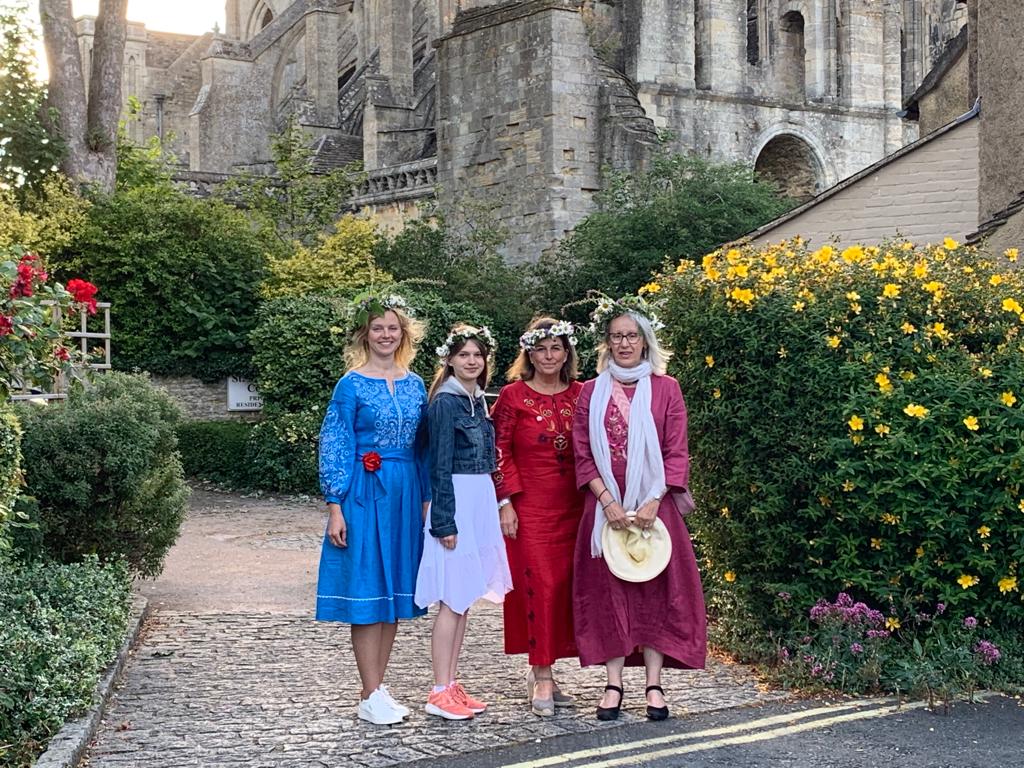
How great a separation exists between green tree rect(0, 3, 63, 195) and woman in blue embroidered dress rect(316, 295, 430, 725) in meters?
17.4

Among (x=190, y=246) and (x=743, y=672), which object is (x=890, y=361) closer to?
(x=743, y=672)

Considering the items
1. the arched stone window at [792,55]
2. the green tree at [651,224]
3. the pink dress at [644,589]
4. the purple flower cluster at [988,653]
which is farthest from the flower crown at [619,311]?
the arched stone window at [792,55]

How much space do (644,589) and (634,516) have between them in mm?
419

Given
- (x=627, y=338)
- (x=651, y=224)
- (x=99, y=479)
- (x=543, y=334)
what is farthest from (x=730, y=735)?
(x=651, y=224)

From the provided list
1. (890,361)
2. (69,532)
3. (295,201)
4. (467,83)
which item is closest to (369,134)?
(295,201)

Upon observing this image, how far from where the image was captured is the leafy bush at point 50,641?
6.08m

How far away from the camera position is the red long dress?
697 cm

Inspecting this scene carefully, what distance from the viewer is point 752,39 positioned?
113ft

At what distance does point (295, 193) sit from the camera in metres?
27.8

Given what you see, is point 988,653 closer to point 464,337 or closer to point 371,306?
point 464,337

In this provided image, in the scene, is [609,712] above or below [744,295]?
below

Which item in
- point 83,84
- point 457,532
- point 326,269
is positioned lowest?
point 457,532

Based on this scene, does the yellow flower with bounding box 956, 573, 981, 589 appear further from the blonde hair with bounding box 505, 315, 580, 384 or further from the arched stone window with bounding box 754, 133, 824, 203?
the arched stone window with bounding box 754, 133, 824, 203

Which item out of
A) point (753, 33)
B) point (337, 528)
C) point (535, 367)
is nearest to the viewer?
point (337, 528)
